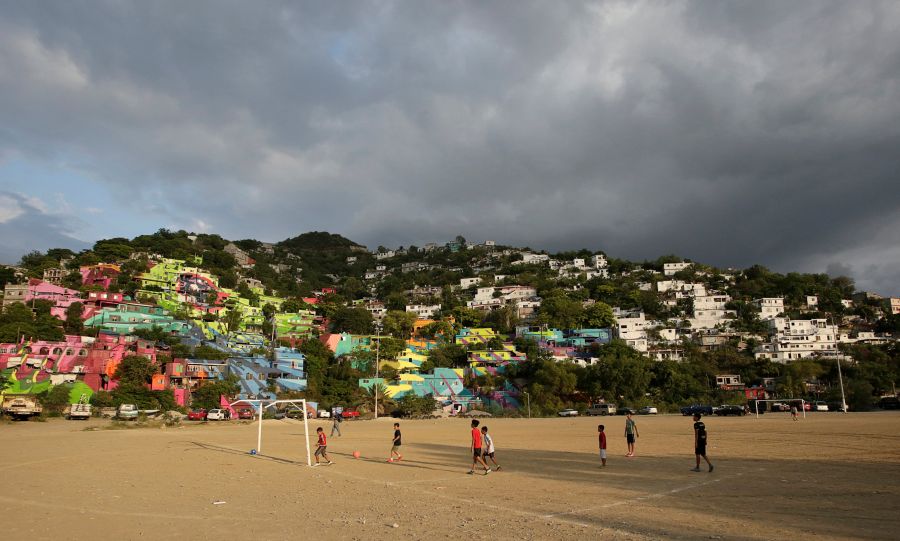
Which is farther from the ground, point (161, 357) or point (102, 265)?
point (102, 265)

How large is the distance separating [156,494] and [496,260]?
571ft

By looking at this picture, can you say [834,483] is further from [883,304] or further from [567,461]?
[883,304]

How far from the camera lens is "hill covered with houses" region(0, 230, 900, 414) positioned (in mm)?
61750

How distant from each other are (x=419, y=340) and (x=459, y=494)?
82.9m

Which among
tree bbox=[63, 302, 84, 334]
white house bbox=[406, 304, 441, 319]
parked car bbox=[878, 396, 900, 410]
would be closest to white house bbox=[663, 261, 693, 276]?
white house bbox=[406, 304, 441, 319]

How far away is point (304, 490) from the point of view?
44.5 ft

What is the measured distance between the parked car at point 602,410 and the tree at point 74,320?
64.2m

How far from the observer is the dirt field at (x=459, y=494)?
905cm

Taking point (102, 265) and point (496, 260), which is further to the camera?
point (496, 260)

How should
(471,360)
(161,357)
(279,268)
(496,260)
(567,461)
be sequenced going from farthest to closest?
(496,260)
(279,268)
(471,360)
(161,357)
(567,461)

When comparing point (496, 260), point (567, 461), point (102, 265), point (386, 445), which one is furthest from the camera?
point (496, 260)

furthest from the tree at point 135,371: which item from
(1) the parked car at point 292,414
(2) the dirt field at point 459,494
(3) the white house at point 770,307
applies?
(3) the white house at point 770,307

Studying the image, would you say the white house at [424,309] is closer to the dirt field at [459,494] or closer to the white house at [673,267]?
the white house at [673,267]

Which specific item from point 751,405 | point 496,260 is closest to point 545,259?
point 496,260
